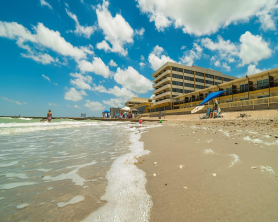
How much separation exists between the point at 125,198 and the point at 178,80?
151ft

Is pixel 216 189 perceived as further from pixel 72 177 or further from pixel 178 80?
pixel 178 80

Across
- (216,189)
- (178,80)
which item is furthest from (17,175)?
(178,80)

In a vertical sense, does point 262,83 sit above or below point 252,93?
above

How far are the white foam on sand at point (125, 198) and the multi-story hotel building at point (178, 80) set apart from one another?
38.4m

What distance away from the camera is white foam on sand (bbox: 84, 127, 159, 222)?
1.07 m

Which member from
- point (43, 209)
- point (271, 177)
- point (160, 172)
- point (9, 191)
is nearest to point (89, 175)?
point (43, 209)

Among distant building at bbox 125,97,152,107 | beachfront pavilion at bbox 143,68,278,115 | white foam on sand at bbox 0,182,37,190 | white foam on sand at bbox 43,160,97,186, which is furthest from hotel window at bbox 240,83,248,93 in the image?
distant building at bbox 125,97,152,107

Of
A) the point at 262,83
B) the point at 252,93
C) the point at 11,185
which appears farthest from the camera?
the point at 252,93

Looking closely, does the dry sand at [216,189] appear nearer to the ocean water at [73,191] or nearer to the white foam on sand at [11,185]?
the ocean water at [73,191]

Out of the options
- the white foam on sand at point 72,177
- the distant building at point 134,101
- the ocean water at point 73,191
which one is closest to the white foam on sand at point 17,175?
the ocean water at point 73,191

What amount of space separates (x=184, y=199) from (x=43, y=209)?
135 centimetres

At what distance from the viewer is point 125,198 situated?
52.3 inches

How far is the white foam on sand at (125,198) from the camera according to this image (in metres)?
1.07

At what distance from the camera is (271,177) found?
150 centimetres
